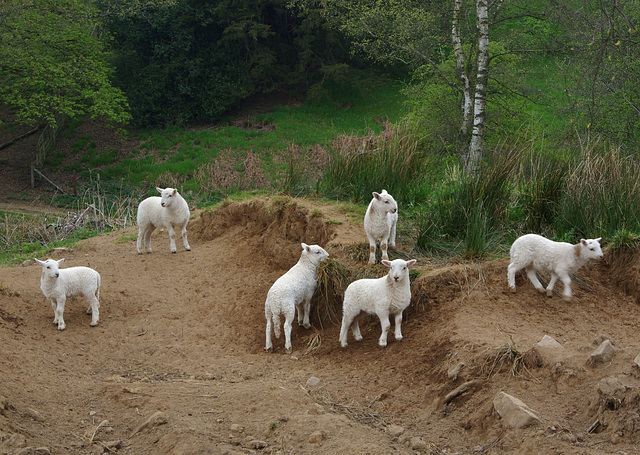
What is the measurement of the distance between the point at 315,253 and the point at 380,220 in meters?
1.11

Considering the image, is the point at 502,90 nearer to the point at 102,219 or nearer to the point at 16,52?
the point at 102,219

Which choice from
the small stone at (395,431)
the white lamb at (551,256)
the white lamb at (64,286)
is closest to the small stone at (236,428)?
the small stone at (395,431)

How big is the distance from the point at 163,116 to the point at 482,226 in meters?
28.5

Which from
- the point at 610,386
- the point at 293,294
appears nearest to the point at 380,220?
the point at 293,294

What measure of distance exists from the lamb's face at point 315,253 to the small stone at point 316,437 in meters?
3.59

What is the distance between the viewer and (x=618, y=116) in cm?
1522

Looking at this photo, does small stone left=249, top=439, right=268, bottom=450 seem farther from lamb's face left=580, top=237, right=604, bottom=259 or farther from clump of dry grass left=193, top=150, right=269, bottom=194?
clump of dry grass left=193, top=150, right=269, bottom=194

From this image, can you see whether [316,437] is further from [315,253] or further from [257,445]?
[315,253]

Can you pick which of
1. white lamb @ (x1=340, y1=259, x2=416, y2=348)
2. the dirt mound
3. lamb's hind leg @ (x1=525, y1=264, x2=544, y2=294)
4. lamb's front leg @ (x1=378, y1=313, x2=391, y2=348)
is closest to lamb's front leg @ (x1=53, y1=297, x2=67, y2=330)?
the dirt mound

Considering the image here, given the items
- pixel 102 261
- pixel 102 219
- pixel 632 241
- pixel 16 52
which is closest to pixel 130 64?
pixel 16 52

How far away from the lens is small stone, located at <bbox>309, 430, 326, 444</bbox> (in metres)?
5.15

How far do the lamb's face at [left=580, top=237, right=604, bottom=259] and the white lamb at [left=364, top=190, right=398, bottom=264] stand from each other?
2449 millimetres

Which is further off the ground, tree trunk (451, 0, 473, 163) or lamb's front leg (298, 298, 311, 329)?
tree trunk (451, 0, 473, 163)

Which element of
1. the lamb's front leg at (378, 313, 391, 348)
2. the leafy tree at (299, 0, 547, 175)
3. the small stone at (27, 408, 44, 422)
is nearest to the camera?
the small stone at (27, 408, 44, 422)
